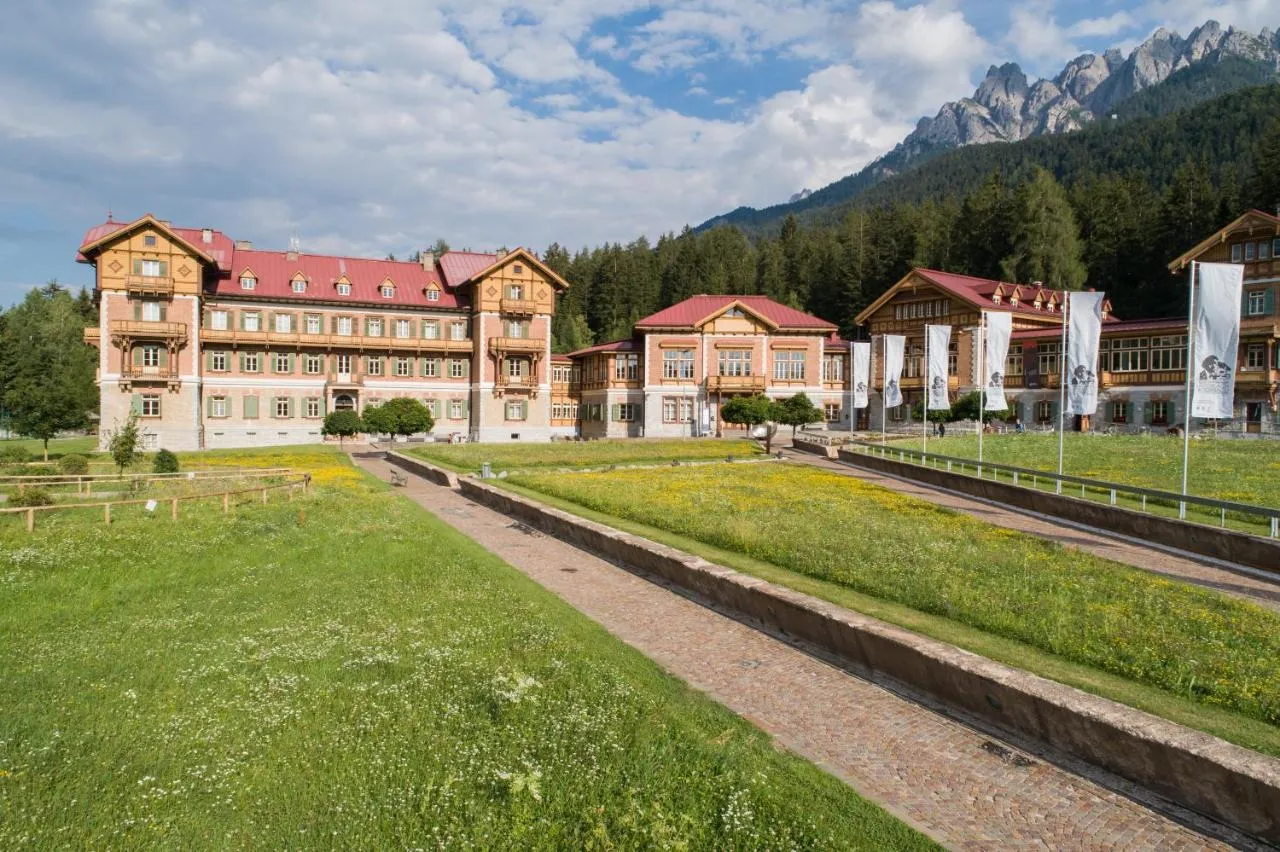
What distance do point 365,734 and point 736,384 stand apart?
197 feet

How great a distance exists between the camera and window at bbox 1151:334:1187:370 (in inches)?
2192

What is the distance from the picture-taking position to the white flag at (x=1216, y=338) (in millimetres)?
19906

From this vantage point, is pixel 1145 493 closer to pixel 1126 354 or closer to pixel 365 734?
pixel 365 734

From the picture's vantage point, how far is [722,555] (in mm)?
15930

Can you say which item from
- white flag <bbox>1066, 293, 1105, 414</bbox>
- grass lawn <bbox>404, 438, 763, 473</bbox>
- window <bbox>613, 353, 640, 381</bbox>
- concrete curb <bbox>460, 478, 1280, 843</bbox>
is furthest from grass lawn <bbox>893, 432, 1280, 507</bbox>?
window <bbox>613, 353, 640, 381</bbox>

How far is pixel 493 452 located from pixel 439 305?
2476cm

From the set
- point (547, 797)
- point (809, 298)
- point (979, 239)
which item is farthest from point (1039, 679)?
point (809, 298)

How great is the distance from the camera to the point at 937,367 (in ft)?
119

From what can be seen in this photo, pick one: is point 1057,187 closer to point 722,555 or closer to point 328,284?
point 328,284

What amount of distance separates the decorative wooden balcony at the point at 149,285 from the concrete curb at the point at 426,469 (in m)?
22.9

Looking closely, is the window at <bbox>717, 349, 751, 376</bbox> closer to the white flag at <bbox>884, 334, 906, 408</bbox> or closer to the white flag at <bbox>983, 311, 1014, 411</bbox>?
the white flag at <bbox>884, 334, 906, 408</bbox>

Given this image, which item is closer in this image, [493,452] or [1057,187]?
[493,452]

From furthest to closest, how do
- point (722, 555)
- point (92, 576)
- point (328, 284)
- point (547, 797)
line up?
point (328, 284) → point (722, 555) → point (92, 576) → point (547, 797)

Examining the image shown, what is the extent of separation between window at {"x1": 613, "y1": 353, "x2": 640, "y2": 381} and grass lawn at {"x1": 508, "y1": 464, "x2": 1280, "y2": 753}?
45.9m
